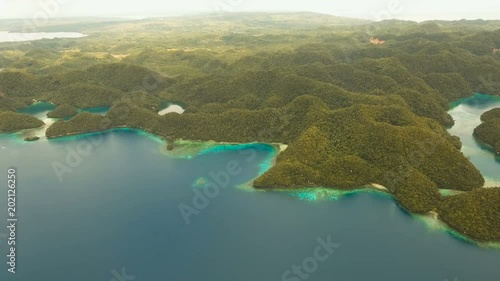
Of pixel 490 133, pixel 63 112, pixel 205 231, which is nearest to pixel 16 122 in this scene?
pixel 63 112

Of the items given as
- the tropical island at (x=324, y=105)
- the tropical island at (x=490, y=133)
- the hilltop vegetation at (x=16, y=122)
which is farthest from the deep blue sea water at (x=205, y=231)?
the hilltop vegetation at (x=16, y=122)

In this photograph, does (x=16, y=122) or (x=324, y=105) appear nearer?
(x=324, y=105)

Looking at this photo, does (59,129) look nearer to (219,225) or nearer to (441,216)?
(219,225)

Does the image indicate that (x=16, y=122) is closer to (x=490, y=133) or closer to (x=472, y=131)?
(x=472, y=131)

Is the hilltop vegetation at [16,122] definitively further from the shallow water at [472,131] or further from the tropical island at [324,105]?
the shallow water at [472,131]

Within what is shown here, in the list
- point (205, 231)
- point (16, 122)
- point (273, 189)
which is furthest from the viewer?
point (16, 122)

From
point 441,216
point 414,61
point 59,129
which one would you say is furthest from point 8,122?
point 414,61
